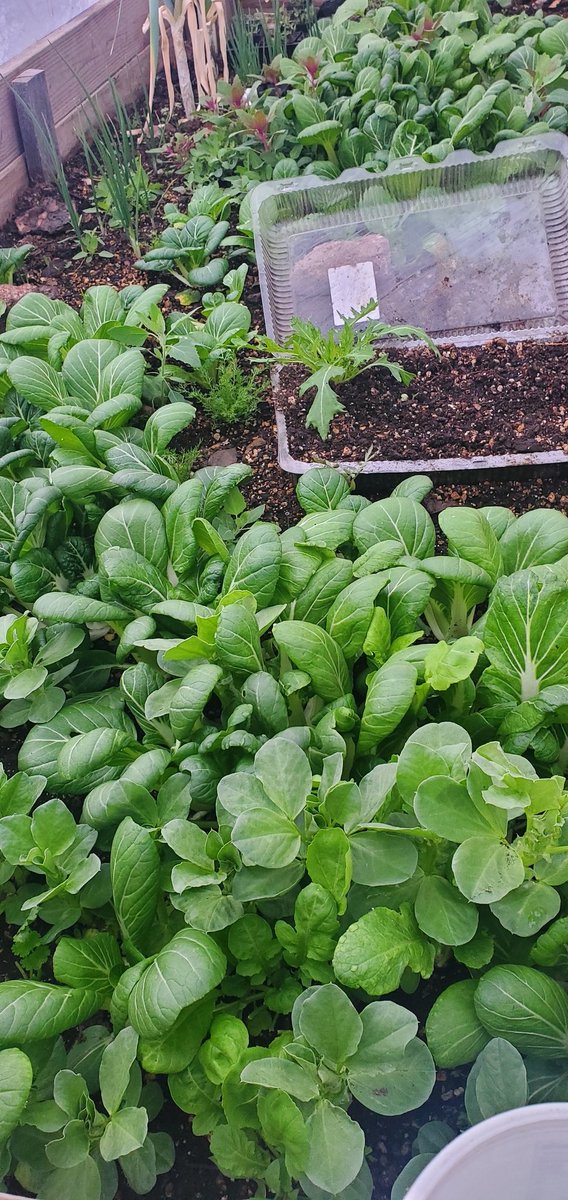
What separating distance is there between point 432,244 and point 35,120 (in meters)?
1.18

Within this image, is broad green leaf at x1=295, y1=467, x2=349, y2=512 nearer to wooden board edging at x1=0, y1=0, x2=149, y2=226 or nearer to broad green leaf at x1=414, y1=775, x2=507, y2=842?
broad green leaf at x1=414, y1=775, x2=507, y2=842

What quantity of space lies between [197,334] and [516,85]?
1.39 metres

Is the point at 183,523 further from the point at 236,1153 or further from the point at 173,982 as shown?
the point at 236,1153

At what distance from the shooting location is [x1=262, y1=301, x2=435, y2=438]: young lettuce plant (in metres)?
1.60

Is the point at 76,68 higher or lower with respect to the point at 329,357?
higher

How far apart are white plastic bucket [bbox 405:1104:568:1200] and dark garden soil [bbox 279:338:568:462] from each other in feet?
3.88

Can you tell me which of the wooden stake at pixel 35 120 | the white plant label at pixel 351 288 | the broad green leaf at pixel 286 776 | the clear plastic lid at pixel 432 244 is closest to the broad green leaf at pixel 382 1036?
the broad green leaf at pixel 286 776

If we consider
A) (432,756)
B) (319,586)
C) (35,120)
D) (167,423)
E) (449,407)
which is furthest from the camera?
(35,120)

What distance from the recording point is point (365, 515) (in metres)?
1.22

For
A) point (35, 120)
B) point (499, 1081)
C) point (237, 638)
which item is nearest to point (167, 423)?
point (237, 638)

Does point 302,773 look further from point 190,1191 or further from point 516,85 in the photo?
point 516,85

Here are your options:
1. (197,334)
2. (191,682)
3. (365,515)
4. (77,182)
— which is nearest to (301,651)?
(191,682)

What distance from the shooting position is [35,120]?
2.21m

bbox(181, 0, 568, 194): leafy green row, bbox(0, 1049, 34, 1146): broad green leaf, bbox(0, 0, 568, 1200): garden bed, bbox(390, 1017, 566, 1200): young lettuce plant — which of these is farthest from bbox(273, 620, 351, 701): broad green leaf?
bbox(181, 0, 568, 194): leafy green row
